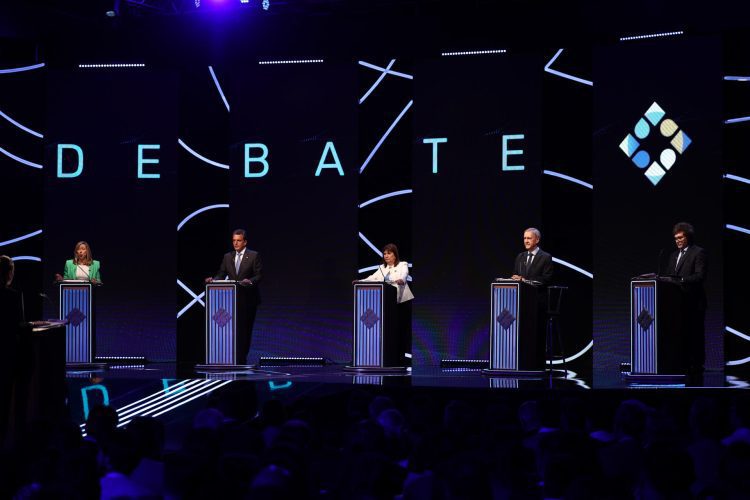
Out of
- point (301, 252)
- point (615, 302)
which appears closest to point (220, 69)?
point (301, 252)

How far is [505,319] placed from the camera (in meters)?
9.38

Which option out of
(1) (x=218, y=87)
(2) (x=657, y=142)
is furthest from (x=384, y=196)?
(2) (x=657, y=142)

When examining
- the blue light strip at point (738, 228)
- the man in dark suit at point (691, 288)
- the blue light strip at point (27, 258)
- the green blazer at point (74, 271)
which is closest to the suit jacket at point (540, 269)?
the man in dark suit at point (691, 288)

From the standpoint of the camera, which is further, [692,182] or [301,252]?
[301,252]

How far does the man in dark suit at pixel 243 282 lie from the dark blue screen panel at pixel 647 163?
3593 mm

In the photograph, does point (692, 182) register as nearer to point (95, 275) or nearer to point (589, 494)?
point (95, 275)

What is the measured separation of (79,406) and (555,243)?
5327mm

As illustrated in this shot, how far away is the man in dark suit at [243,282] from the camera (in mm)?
10094

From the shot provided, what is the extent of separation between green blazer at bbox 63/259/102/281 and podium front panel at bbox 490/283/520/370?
169 inches

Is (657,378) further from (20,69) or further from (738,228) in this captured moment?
(20,69)

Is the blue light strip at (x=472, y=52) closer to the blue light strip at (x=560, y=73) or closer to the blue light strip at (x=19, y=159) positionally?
the blue light strip at (x=560, y=73)

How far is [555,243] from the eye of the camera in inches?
437

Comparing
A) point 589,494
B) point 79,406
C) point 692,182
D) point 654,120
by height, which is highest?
point 654,120

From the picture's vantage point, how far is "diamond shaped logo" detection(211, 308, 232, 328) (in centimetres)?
1004
